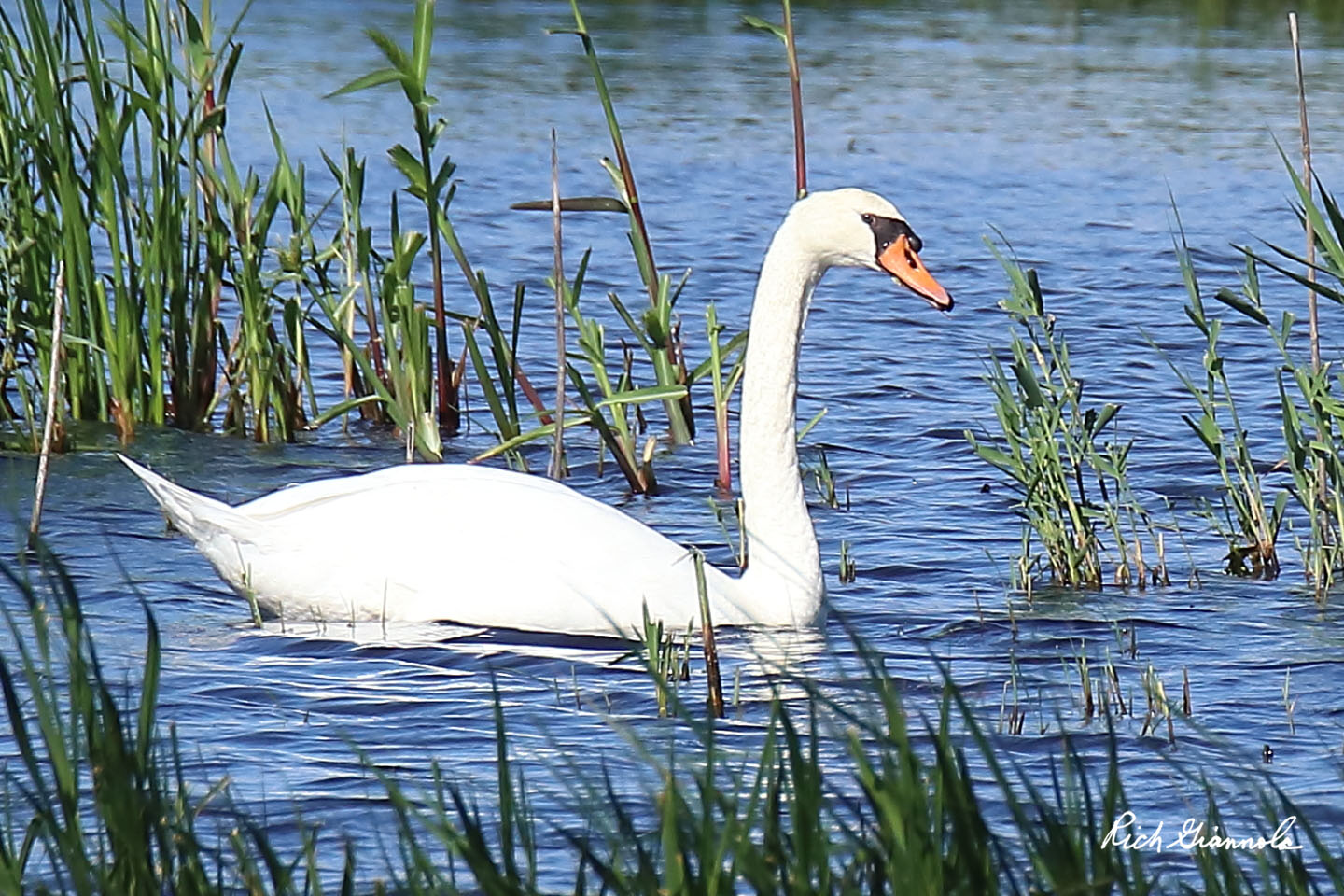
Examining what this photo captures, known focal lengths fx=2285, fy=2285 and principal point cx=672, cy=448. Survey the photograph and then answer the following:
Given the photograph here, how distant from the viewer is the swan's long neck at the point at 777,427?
5902 millimetres

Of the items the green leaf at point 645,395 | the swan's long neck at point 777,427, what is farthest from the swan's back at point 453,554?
the green leaf at point 645,395

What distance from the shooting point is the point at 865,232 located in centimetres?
588

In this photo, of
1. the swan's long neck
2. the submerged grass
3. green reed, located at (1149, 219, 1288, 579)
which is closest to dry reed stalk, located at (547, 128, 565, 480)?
the swan's long neck

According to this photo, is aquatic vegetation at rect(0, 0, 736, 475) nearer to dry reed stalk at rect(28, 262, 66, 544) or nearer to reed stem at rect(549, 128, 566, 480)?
reed stem at rect(549, 128, 566, 480)

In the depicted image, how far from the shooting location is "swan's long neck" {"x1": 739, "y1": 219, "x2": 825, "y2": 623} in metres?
5.90

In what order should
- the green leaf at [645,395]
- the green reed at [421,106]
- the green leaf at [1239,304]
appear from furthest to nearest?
the green reed at [421,106], the green leaf at [645,395], the green leaf at [1239,304]

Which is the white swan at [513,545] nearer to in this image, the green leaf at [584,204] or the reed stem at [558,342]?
the reed stem at [558,342]

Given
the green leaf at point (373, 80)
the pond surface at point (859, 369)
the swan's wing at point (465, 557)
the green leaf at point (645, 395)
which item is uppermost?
the green leaf at point (373, 80)

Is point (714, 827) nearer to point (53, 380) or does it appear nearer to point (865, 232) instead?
point (53, 380)

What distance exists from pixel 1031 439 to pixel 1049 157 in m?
10.1

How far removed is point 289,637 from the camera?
5660mm

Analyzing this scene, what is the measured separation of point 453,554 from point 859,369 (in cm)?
430

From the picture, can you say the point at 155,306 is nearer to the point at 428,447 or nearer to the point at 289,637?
the point at 428,447

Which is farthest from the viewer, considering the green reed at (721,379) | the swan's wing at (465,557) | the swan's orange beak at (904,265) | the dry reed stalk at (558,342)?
the green reed at (721,379)
